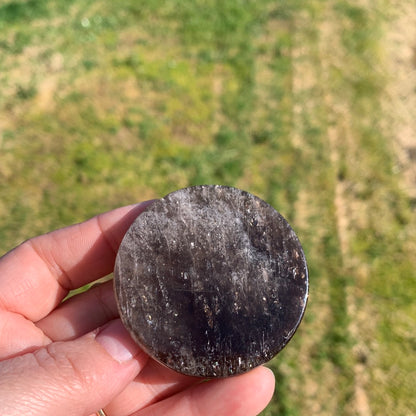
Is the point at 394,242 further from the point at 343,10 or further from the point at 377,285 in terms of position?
the point at 343,10

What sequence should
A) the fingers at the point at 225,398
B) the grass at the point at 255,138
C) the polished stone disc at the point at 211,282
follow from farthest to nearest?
the grass at the point at 255,138
the fingers at the point at 225,398
the polished stone disc at the point at 211,282

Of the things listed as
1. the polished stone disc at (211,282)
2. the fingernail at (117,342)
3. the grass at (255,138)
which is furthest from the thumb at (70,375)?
the grass at (255,138)

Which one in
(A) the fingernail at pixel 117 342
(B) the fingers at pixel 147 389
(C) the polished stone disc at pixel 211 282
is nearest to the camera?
(A) the fingernail at pixel 117 342

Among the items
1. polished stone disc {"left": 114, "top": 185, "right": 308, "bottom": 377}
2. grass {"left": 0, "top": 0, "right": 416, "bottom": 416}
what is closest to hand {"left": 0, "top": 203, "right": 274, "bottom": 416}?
polished stone disc {"left": 114, "top": 185, "right": 308, "bottom": 377}

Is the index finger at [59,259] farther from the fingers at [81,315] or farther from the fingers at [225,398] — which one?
the fingers at [225,398]

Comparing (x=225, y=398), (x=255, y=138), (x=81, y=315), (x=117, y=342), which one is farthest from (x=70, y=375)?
(x=255, y=138)

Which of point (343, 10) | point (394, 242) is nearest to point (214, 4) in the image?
point (343, 10)
